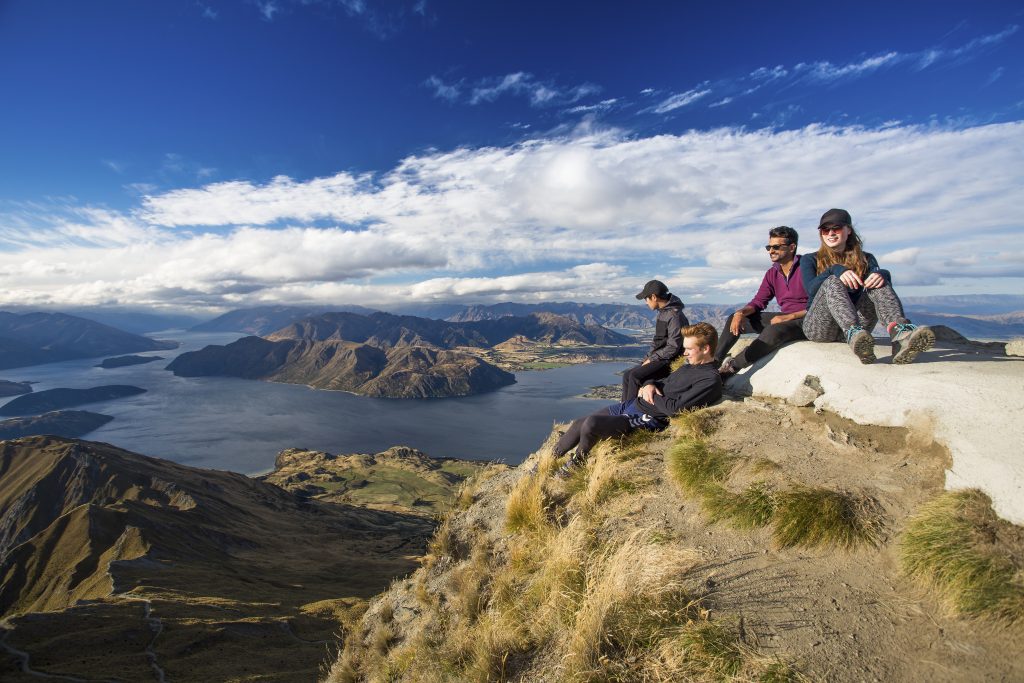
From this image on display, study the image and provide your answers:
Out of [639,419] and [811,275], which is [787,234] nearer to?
[811,275]

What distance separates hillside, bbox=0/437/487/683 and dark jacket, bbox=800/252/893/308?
2381 cm

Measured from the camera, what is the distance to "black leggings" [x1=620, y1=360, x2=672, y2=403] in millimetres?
10055

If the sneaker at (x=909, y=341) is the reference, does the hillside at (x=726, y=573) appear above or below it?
below

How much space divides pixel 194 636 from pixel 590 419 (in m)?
58.3

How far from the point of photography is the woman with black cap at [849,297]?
8.08 m

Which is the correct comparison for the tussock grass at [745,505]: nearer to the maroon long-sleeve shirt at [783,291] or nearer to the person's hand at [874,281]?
the person's hand at [874,281]

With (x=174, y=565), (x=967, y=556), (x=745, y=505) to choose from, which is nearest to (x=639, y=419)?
(x=745, y=505)

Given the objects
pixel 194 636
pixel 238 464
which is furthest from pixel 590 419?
pixel 238 464

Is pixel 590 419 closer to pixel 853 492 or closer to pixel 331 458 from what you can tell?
pixel 853 492

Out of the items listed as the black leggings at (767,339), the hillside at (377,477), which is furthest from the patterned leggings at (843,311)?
the hillside at (377,477)

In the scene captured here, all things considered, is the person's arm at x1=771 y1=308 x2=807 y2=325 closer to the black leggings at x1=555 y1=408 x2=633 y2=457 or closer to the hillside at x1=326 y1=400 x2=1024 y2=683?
the hillside at x1=326 y1=400 x2=1024 y2=683

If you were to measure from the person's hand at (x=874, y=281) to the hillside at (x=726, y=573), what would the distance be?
276cm

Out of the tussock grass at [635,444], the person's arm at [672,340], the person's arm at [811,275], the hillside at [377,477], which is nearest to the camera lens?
the tussock grass at [635,444]

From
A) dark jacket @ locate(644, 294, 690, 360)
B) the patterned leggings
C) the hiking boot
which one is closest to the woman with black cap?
the patterned leggings
